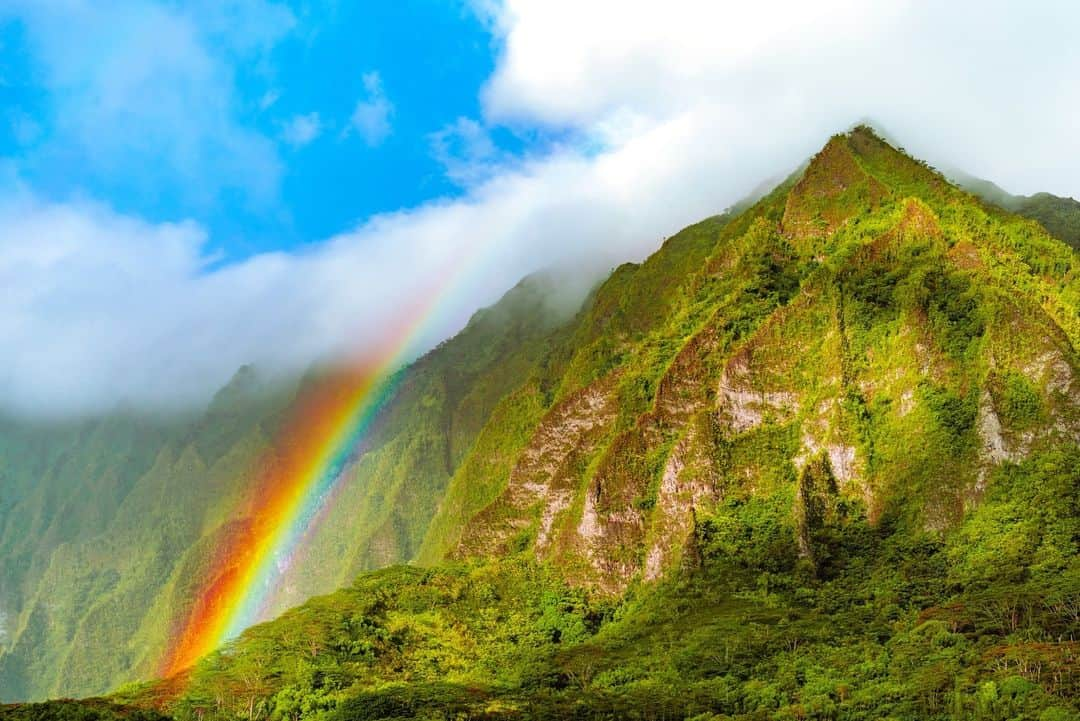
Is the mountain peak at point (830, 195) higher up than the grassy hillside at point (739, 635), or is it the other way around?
the mountain peak at point (830, 195)

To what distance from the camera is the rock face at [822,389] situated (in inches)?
2825

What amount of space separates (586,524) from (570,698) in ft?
88.9

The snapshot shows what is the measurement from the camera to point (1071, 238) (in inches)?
4547

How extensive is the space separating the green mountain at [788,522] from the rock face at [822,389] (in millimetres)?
209

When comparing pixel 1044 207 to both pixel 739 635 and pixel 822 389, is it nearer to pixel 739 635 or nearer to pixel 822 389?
pixel 822 389

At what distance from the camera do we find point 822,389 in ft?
265

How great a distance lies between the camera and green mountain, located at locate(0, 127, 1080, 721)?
58125mm

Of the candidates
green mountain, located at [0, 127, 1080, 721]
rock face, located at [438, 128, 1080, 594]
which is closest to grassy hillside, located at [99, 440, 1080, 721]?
green mountain, located at [0, 127, 1080, 721]

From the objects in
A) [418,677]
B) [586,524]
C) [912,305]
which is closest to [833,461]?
[912,305]

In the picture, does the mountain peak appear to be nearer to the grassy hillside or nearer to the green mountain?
the green mountain

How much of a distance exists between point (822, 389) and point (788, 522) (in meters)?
11.1

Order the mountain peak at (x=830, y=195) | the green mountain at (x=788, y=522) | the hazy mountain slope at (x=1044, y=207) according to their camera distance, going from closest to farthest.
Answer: the green mountain at (x=788, y=522) → the mountain peak at (x=830, y=195) → the hazy mountain slope at (x=1044, y=207)

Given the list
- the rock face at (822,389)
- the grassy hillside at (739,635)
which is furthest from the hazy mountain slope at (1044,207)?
the grassy hillside at (739,635)

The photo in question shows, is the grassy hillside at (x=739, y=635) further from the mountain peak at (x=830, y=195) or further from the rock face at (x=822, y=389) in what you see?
the mountain peak at (x=830, y=195)
